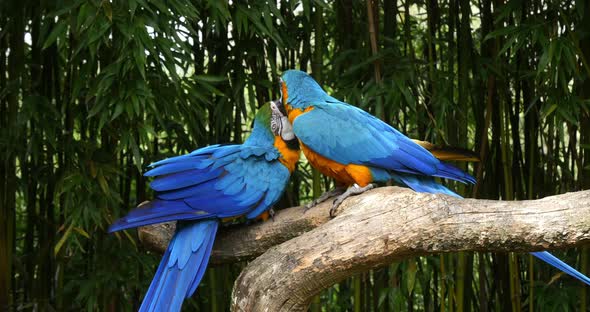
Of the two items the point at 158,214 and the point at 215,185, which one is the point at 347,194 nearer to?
the point at 215,185

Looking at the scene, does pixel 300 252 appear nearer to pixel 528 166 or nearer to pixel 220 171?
pixel 220 171

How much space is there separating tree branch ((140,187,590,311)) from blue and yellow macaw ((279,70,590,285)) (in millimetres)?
189

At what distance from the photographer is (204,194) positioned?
6.69 ft

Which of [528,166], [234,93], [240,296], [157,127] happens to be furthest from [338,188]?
[528,166]

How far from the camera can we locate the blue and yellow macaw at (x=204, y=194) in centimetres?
193

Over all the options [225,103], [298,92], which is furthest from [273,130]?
[225,103]

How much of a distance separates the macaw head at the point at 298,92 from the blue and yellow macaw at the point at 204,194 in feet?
0.15

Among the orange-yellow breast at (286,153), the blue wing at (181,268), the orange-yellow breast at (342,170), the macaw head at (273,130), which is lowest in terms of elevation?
the blue wing at (181,268)

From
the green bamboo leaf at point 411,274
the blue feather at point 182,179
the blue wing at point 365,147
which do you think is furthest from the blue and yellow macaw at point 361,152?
the green bamboo leaf at point 411,274

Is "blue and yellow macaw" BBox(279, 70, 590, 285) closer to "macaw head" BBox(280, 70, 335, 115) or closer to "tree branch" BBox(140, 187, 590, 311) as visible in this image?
"macaw head" BBox(280, 70, 335, 115)

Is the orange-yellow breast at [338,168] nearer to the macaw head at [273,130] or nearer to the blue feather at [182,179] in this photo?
the macaw head at [273,130]

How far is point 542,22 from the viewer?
2516 mm

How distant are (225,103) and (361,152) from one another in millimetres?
735

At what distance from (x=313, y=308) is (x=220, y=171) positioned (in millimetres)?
890
